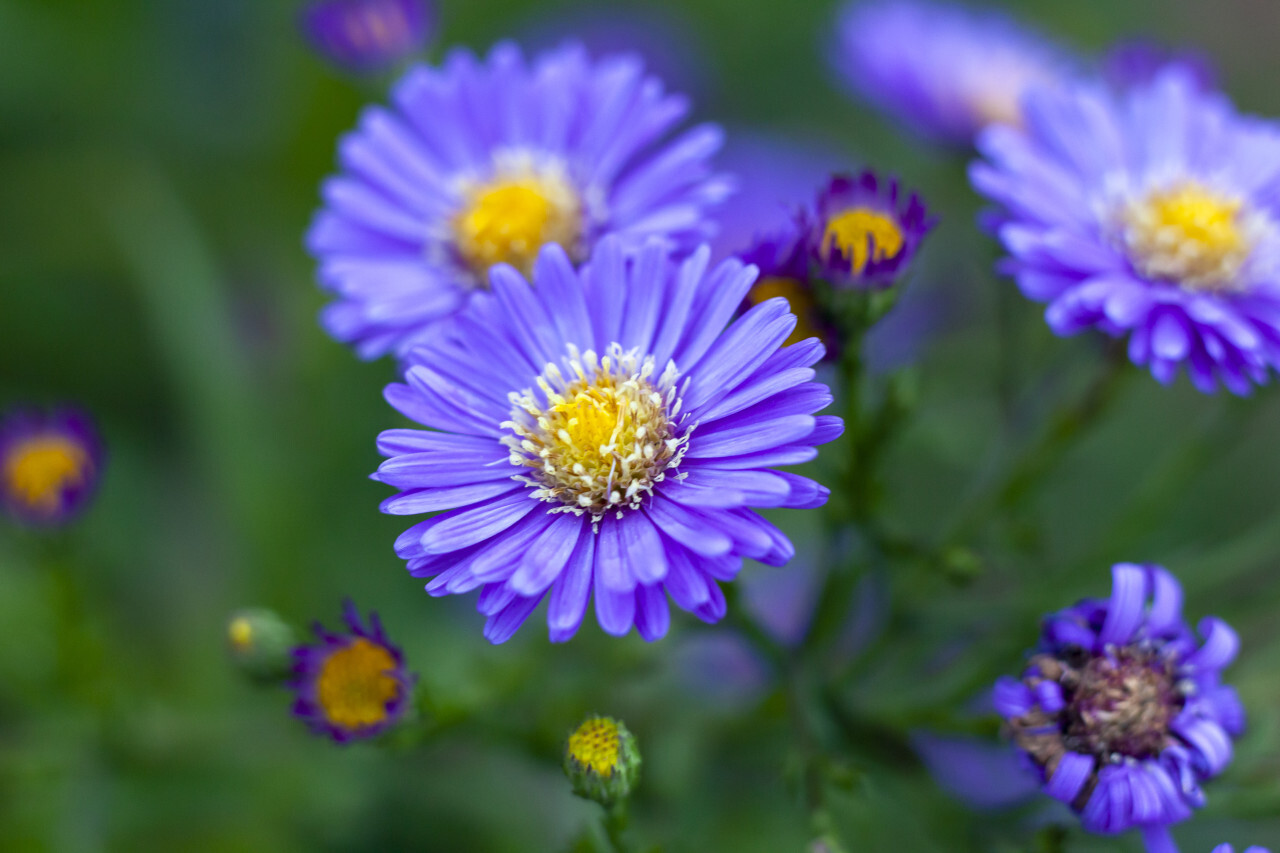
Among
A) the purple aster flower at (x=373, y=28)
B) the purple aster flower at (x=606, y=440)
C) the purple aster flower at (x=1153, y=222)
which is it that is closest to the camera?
the purple aster flower at (x=606, y=440)

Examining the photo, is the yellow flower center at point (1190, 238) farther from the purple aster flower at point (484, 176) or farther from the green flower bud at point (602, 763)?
the green flower bud at point (602, 763)

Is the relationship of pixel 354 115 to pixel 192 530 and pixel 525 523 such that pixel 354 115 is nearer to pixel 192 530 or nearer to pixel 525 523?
pixel 192 530

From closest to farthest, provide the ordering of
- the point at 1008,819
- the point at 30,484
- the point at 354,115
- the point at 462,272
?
the point at 1008,819
the point at 462,272
the point at 30,484
the point at 354,115

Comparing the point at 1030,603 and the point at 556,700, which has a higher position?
the point at 1030,603

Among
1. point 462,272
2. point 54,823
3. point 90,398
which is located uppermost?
point 90,398

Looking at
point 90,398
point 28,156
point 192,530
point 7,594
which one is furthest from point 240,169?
point 7,594

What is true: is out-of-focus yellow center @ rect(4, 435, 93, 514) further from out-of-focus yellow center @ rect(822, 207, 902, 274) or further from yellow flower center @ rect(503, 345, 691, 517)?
out-of-focus yellow center @ rect(822, 207, 902, 274)

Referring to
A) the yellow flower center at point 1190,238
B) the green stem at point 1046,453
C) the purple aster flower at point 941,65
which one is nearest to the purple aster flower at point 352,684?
the green stem at point 1046,453
